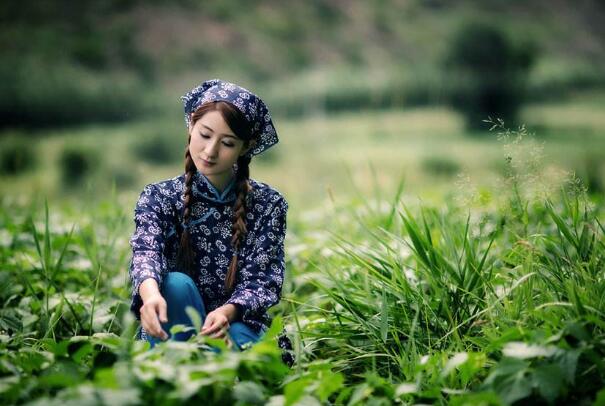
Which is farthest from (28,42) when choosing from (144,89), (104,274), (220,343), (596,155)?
(220,343)

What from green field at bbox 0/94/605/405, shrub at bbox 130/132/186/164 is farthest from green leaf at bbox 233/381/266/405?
shrub at bbox 130/132/186/164

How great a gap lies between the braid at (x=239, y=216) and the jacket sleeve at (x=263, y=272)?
31 mm

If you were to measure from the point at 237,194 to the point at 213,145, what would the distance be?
0.69ft

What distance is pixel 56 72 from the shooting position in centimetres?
777

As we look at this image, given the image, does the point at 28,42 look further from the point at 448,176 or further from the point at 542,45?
the point at 542,45

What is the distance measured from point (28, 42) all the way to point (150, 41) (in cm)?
158

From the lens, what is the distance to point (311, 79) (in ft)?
29.9

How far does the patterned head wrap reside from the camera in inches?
74.4

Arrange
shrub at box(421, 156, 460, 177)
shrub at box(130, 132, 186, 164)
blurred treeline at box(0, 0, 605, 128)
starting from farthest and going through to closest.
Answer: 1. blurred treeline at box(0, 0, 605, 128)
2. shrub at box(421, 156, 460, 177)
3. shrub at box(130, 132, 186, 164)

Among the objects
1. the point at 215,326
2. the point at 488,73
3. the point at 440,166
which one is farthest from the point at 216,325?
the point at 488,73

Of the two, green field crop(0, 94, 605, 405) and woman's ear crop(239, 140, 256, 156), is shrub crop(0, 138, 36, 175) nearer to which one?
green field crop(0, 94, 605, 405)

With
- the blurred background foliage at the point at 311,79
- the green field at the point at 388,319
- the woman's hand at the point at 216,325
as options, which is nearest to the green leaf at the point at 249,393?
the green field at the point at 388,319

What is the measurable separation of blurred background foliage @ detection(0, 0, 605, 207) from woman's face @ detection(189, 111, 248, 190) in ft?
14.0

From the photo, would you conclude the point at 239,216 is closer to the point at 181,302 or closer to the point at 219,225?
the point at 219,225
